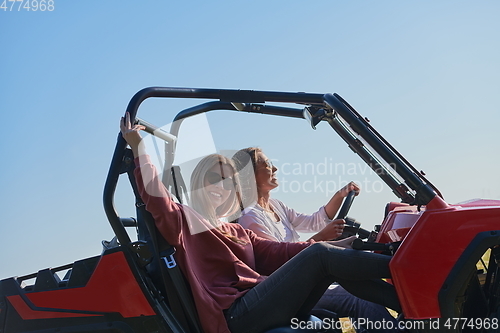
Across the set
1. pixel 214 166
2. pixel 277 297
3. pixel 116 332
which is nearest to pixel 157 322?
pixel 116 332

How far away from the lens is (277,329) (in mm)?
2311

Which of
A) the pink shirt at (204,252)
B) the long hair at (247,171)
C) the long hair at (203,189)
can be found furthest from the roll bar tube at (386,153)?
the long hair at (247,171)

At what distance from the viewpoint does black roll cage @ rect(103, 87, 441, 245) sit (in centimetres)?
232

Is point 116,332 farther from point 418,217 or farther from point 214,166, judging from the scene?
point 418,217

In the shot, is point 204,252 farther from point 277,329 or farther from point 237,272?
point 277,329

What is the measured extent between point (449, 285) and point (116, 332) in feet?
4.76

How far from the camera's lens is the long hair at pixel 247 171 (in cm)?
331

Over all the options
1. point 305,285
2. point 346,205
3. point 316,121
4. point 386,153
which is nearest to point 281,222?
point 346,205

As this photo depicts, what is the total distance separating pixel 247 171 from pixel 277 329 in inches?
51.3

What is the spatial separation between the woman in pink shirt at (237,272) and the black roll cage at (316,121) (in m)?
0.16

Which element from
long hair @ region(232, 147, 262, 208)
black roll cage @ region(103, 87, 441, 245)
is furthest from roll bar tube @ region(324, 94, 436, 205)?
long hair @ region(232, 147, 262, 208)

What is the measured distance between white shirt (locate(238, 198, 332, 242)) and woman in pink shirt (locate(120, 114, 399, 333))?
658 millimetres

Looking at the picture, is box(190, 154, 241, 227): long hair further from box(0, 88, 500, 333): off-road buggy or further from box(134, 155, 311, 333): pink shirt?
box(0, 88, 500, 333): off-road buggy

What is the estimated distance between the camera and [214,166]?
267cm
